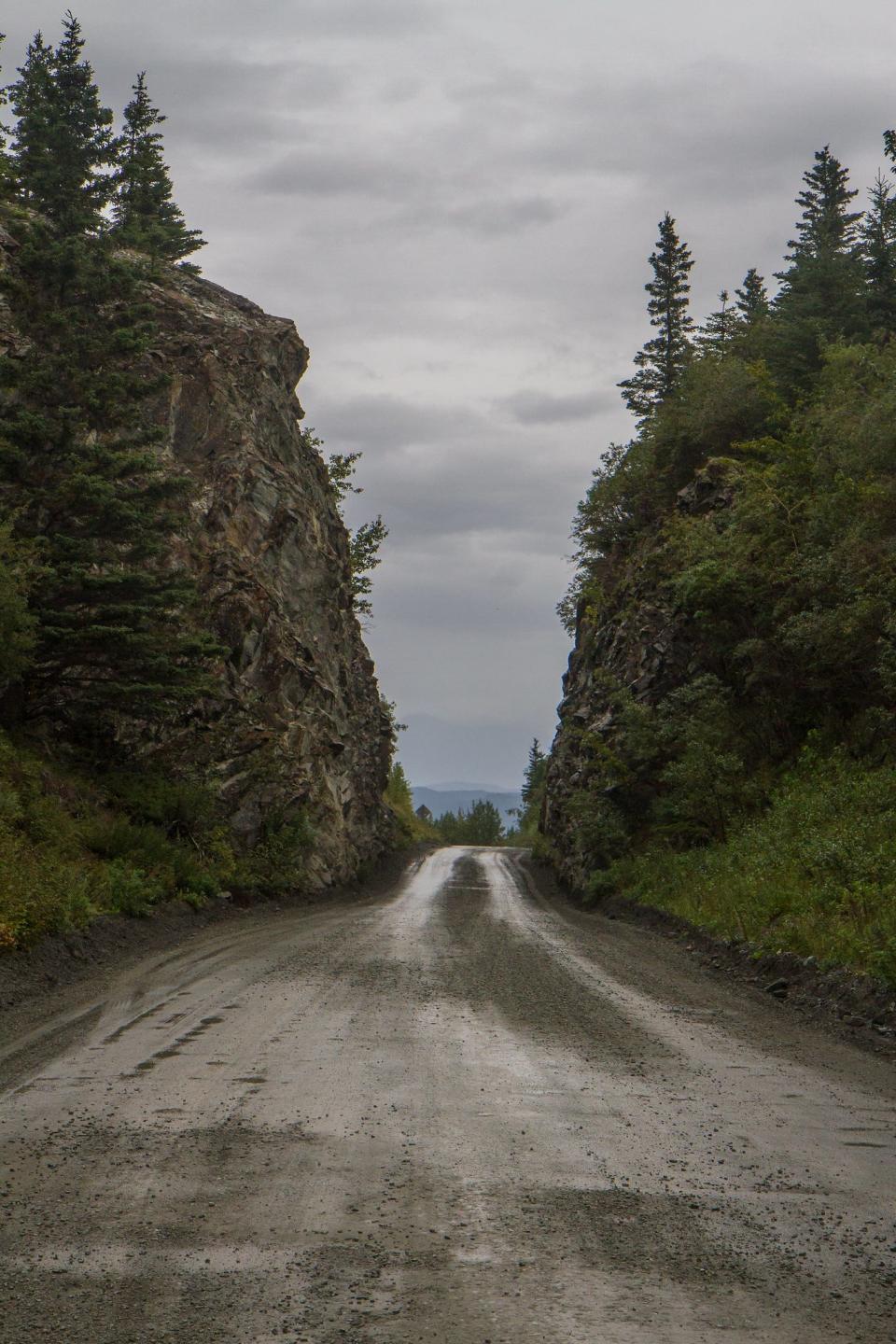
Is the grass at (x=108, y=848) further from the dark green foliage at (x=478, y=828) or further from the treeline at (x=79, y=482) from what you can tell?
the dark green foliage at (x=478, y=828)

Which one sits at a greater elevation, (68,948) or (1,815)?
(1,815)

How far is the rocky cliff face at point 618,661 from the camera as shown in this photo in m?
27.8

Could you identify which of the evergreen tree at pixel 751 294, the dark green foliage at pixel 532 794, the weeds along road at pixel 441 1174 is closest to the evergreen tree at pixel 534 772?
the dark green foliage at pixel 532 794

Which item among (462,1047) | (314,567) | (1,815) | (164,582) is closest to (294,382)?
(314,567)

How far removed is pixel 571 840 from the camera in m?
32.5

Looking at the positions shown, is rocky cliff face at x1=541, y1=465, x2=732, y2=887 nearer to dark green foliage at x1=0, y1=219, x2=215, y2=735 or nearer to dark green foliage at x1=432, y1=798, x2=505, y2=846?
dark green foliage at x1=0, y1=219, x2=215, y2=735

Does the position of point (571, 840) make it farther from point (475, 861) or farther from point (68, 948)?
point (68, 948)

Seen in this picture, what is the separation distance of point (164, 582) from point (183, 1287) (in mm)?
18287

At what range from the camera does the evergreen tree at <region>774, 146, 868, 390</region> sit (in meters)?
36.1

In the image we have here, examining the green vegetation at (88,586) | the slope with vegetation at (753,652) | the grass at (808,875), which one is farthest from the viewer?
the green vegetation at (88,586)

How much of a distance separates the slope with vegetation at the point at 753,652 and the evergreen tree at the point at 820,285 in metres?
0.14

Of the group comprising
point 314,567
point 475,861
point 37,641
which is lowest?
point 475,861

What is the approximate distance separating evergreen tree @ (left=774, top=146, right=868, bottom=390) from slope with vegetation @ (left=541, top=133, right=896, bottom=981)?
137 millimetres

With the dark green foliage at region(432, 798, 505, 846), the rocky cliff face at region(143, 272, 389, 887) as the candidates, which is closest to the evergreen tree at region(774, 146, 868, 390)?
the rocky cliff face at region(143, 272, 389, 887)
